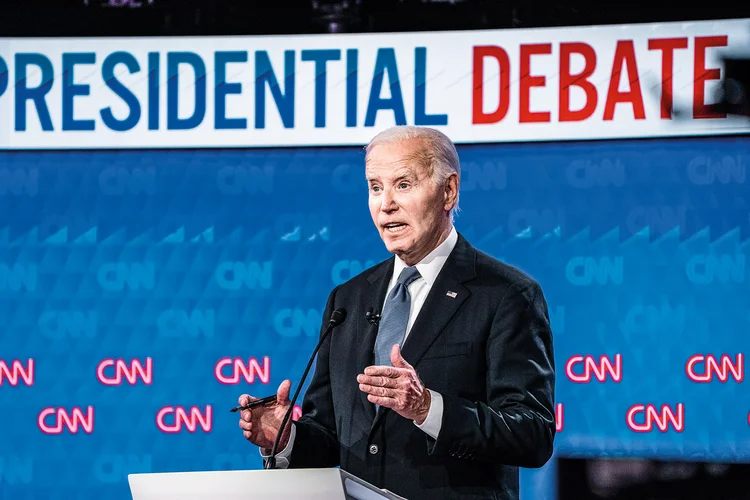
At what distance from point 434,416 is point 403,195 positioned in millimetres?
524

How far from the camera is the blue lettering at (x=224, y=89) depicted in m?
3.73

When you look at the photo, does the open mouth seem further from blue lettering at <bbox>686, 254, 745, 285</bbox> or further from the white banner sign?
blue lettering at <bbox>686, 254, 745, 285</bbox>

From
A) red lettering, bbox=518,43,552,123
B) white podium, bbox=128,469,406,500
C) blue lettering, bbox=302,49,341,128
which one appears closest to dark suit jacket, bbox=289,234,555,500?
white podium, bbox=128,469,406,500

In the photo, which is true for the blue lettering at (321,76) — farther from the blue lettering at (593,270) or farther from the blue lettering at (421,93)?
the blue lettering at (593,270)

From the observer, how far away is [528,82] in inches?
142

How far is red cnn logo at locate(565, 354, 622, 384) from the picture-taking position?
11.4ft

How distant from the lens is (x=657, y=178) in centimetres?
347

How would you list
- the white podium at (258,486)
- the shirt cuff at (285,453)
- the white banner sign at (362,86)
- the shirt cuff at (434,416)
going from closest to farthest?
1. the white podium at (258,486)
2. the shirt cuff at (434,416)
3. the shirt cuff at (285,453)
4. the white banner sign at (362,86)

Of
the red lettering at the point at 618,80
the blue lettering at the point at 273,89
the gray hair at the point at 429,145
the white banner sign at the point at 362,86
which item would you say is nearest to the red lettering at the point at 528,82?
the white banner sign at the point at 362,86

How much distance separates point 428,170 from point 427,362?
15.9 inches

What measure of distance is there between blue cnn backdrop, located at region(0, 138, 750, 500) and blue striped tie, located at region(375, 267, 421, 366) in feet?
4.65

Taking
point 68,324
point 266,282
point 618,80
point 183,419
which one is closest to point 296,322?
point 266,282

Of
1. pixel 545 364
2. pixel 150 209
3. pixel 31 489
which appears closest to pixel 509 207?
pixel 150 209

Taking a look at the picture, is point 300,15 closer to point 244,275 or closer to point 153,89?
point 153,89
